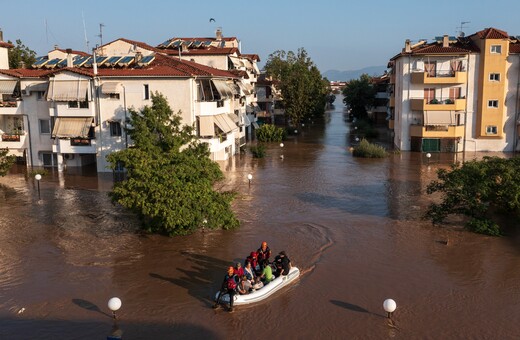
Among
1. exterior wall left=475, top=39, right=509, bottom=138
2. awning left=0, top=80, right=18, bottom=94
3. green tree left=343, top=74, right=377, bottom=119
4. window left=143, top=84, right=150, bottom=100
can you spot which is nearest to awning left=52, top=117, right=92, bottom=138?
window left=143, top=84, right=150, bottom=100

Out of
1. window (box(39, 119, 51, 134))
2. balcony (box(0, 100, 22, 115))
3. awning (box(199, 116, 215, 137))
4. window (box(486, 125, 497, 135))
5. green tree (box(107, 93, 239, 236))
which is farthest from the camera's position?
window (box(486, 125, 497, 135))

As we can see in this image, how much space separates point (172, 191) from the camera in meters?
21.5

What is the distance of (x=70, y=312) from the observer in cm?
1588

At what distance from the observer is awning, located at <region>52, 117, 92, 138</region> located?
37.2 m

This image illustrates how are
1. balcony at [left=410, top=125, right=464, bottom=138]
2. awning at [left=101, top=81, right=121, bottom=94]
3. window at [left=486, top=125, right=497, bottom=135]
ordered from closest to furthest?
awning at [left=101, top=81, right=121, bottom=94], balcony at [left=410, top=125, right=464, bottom=138], window at [left=486, top=125, right=497, bottom=135]

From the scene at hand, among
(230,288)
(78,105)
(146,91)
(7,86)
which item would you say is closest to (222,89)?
(146,91)

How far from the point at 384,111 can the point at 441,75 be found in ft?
129

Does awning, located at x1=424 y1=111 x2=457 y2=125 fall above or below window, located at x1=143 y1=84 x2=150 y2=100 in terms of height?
below

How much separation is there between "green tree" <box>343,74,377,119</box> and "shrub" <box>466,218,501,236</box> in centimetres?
6359

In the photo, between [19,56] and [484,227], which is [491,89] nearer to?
[484,227]

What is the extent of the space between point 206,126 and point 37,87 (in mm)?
13281

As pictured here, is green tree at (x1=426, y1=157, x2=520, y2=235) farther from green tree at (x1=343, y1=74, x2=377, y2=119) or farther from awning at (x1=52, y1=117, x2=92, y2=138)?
green tree at (x1=343, y1=74, x2=377, y2=119)

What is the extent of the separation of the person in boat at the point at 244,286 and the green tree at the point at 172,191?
573cm

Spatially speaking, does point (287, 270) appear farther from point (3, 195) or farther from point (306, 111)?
point (306, 111)
